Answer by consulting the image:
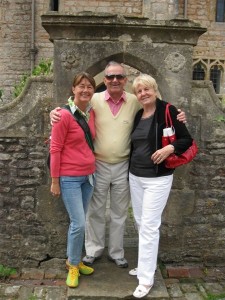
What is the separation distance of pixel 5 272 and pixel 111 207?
1404mm

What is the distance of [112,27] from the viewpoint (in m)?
4.10

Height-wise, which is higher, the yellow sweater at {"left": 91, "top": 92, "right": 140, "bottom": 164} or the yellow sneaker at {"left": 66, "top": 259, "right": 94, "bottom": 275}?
the yellow sweater at {"left": 91, "top": 92, "right": 140, "bottom": 164}

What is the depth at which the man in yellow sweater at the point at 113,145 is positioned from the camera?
12.3 ft

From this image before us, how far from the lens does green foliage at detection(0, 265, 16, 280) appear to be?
13.7ft

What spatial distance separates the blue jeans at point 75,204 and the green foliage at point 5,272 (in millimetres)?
909

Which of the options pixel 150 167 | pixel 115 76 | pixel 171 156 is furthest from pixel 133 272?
pixel 115 76

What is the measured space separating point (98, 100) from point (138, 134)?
Result: 562 mm

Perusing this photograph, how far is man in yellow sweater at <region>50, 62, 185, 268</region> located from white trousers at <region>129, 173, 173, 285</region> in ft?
1.00

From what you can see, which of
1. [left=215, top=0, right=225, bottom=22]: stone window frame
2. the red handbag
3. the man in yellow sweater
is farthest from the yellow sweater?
[left=215, top=0, right=225, bottom=22]: stone window frame

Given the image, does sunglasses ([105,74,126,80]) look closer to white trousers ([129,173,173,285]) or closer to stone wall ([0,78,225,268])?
stone wall ([0,78,225,268])

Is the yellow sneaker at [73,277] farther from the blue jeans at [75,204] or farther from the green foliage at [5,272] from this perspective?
the green foliage at [5,272]

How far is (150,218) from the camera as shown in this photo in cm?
354

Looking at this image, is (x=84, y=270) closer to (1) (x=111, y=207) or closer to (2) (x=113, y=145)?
(1) (x=111, y=207)

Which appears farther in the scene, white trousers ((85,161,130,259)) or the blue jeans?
white trousers ((85,161,130,259))
